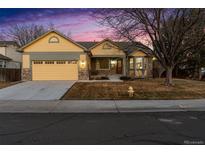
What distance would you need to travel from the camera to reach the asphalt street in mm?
8070

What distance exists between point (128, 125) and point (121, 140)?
2396 millimetres

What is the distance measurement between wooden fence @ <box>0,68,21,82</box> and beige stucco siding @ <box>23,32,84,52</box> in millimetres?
2843

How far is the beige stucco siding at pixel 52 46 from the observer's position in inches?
1355

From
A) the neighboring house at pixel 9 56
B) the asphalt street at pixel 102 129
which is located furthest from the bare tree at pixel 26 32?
the asphalt street at pixel 102 129

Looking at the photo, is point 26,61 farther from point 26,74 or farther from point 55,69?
point 55,69

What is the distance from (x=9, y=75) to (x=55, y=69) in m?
4.88

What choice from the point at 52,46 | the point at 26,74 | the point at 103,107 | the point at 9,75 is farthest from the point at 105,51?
the point at 103,107

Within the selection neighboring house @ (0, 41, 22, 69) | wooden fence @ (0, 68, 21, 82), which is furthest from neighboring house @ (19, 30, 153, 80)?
neighboring house @ (0, 41, 22, 69)

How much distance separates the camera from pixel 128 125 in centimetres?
1044

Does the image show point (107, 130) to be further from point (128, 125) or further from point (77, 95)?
point (77, 95)

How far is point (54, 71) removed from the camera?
3425cm

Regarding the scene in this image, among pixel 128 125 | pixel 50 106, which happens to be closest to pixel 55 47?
pixel 50 106

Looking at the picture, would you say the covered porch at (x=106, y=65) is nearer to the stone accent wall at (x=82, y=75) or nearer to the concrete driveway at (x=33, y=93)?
the stone accent wall at (x=82, y=75)

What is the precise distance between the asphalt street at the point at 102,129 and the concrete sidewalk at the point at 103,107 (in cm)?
161
